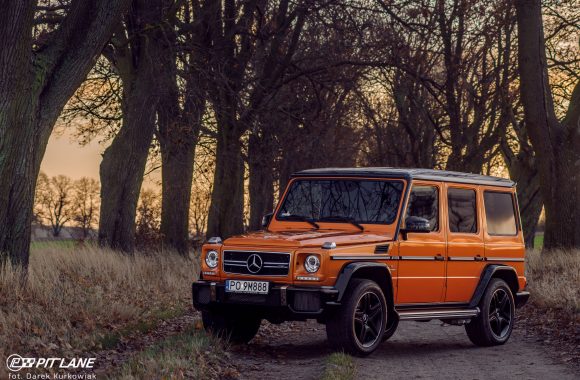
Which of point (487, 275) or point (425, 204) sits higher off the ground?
point (425, 204)

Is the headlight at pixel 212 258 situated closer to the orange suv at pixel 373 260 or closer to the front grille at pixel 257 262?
the orange suv at pixel 373 260

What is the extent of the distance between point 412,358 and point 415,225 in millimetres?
1567

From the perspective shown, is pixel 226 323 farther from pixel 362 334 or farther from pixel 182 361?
pixel 182 361

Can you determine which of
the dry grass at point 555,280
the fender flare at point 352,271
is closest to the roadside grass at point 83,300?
the fender flare at point 352,271

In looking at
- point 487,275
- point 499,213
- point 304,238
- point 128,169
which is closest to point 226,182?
point 128,169

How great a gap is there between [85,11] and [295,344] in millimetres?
6086

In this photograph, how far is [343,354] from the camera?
11289 mm

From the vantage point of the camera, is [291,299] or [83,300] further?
[83,300]

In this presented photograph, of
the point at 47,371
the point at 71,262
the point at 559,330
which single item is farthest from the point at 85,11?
the point at 559,330

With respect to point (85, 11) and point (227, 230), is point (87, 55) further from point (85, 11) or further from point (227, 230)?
point (227, 230)

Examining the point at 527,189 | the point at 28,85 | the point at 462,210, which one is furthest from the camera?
the point at 527,189

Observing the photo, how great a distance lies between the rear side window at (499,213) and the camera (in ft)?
46.7

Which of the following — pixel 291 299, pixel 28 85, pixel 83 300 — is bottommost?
pixel 83 300

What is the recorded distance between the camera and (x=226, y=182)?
27.5m
